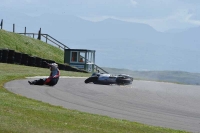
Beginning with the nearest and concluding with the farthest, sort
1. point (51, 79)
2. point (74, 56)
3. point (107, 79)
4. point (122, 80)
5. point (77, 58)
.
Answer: point (51, 79)
point (107, 79)
point (122, 80)
point (77, 58)
point (74, 56)

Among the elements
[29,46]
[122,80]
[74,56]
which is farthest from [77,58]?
[122,80]

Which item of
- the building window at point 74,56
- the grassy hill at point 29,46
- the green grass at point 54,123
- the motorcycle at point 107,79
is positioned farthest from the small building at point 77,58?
the green grass at point 54,123

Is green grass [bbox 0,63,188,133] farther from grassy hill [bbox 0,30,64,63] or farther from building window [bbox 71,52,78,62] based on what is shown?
grassy hill [bbox 0,30,64,63]

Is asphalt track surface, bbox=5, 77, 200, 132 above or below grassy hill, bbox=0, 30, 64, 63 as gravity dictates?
below

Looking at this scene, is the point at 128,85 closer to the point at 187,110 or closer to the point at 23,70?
the point at 23,70

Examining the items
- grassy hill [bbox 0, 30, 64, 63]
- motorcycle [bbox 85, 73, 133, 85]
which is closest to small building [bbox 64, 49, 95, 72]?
grassy hill [bbox 0, 30, 64, 63]

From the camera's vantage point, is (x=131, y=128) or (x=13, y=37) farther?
(x=13, y=37)

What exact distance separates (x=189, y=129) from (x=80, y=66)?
150 feet

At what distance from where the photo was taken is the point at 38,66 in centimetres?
5409

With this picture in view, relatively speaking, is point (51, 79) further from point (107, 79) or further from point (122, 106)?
point (122, 106)

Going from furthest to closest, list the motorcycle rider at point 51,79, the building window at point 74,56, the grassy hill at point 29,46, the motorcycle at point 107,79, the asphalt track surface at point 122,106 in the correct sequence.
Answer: the grassy hill at point 29,46, the building window at point 74,56, the motorcycle at point 107,79, the motorcycle rider at point 51,79, the asphalt track surface at point 122,106

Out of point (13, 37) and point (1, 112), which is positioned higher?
point (13, 37)

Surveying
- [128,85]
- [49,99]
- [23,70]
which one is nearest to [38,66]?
[23,70]

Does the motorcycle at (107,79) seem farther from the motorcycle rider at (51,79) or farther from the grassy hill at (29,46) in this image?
the grassy hill at (29,46)
